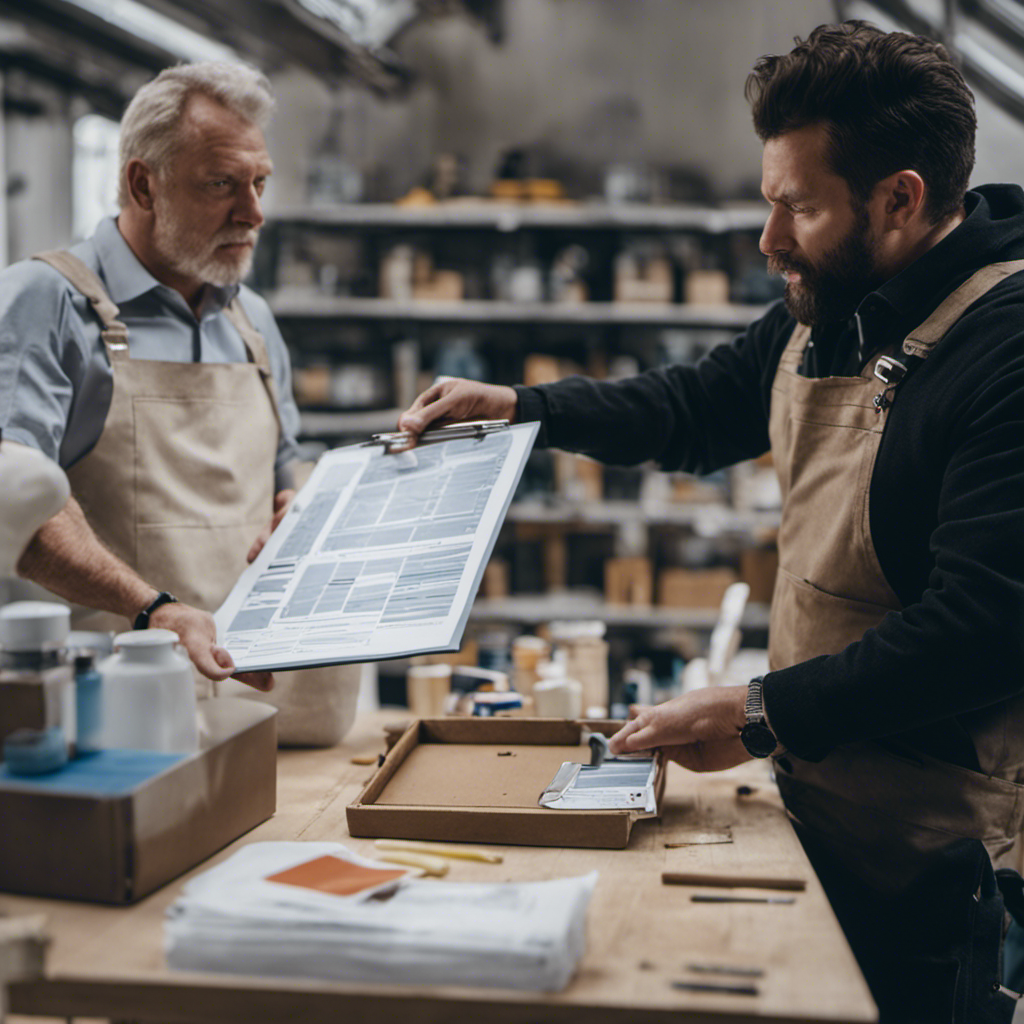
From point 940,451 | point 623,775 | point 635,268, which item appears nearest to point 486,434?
point 623,775

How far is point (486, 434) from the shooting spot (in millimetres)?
1670

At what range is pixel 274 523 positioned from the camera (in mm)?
1872

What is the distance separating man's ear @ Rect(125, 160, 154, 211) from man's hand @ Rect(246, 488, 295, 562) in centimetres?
62

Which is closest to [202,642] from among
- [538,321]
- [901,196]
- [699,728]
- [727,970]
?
[699,728]

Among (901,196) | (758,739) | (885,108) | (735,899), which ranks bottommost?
(735,899)

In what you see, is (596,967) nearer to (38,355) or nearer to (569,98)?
(38,355)

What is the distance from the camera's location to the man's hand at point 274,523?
1.75 m

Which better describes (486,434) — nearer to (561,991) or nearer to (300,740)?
(300,740)

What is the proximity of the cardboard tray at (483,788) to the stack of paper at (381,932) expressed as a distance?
258 millimetres

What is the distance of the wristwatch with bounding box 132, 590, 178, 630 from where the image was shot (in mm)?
1554

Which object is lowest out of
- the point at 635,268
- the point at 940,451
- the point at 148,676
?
the point at 148,676

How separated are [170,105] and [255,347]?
19.3 inches

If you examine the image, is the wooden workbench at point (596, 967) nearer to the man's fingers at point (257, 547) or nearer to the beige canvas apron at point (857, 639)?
the beige canvas apron at point (857, 639)

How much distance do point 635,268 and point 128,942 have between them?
4.24 m
